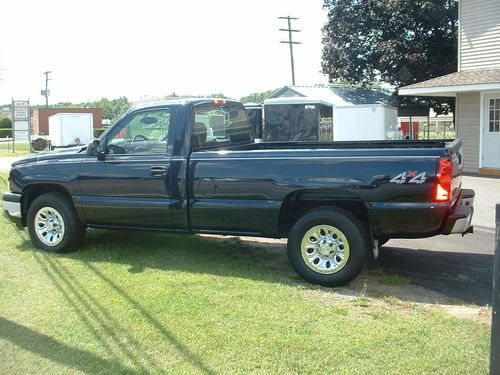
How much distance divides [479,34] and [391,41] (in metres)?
10.8

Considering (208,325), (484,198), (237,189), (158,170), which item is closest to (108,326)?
(208,325)

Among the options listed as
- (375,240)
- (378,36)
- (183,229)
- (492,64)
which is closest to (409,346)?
(375,240)

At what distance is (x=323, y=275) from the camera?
18.5 ft

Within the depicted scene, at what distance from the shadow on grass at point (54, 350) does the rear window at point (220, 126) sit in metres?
2.75

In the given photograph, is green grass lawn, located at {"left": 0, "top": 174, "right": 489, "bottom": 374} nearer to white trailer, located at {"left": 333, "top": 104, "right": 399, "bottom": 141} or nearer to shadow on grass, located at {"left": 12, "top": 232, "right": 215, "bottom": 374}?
shadow on grass, located at {"left": 12, "top": 232, "right": 215, "bottom": 374}

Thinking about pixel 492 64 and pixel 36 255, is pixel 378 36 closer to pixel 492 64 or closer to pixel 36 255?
pixel 492 64

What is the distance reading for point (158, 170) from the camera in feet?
20.8

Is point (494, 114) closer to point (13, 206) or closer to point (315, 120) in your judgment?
point (315, 120)

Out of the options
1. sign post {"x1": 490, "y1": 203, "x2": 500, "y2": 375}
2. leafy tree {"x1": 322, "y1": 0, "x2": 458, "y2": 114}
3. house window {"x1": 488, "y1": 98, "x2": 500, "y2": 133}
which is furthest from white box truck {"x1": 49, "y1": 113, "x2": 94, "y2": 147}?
sign post {"x1": 490, "y1": 203, "x2": 500, "y2": 375}

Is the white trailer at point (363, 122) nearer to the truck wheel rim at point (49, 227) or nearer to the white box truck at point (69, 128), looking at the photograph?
the truck wheel rim at point (49, 227)

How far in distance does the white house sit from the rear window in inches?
372

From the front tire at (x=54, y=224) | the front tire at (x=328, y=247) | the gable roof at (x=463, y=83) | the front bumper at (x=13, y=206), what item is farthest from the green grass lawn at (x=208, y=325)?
the gable roof at (x=463, y=83)

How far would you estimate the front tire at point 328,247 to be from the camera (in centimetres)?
555

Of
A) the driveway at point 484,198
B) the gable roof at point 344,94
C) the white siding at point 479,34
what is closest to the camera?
the driveway at point 484,198
